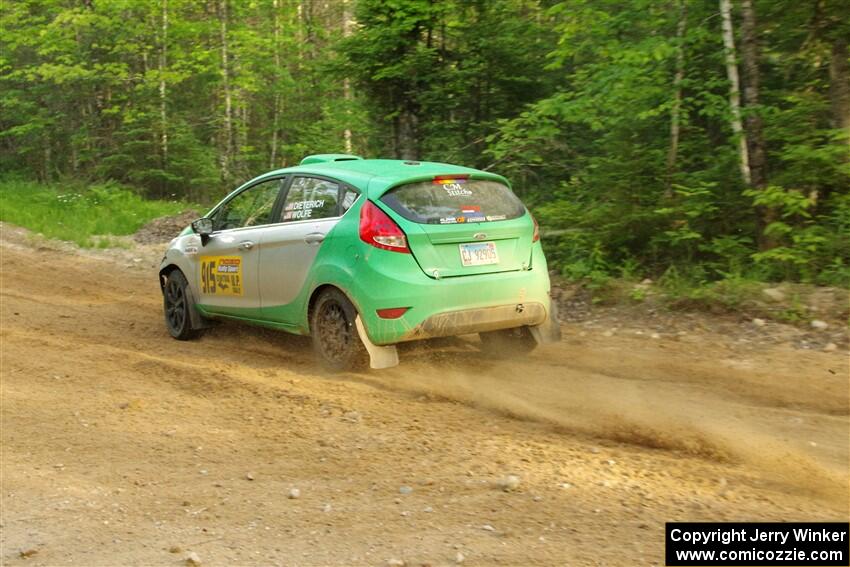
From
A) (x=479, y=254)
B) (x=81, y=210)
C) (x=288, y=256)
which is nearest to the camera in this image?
(x=479, y=254)

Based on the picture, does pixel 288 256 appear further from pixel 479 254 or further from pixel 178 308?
pixel 178 308

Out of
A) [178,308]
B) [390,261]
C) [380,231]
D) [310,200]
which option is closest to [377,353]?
[390,261]

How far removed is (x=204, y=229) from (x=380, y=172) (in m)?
2.44

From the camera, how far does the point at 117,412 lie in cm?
585

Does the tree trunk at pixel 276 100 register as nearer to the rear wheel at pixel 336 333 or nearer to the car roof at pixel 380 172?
the car roof at pixel 380 172

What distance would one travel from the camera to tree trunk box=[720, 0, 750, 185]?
9.21 meters

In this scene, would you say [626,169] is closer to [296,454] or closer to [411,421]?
[411,421]

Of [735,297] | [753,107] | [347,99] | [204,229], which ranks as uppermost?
[347,99]

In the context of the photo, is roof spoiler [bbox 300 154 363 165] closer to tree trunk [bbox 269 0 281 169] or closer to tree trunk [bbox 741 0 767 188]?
tree trunk [bbox 741 0 767 188]

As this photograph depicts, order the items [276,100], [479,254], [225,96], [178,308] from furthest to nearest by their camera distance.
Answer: [276,100] < [225,96] < [178,308] < [479,254]

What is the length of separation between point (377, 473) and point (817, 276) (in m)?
5.57

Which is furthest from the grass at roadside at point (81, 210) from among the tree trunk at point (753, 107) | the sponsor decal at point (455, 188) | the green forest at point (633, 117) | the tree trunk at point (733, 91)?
the tree trunk at point (753, 107)

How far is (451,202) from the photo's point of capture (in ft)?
21.3

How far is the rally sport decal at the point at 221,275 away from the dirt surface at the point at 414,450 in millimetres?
595
